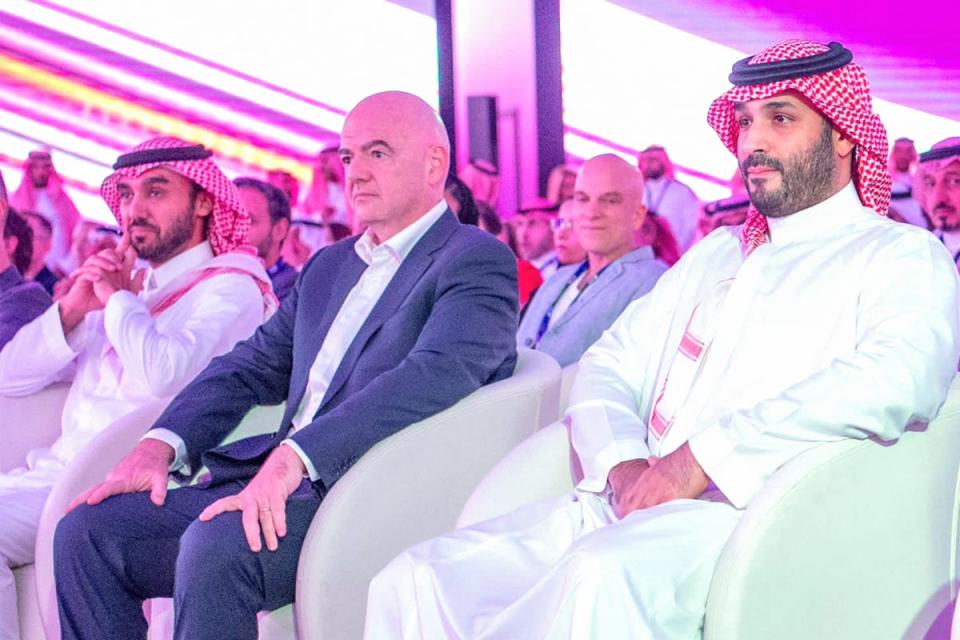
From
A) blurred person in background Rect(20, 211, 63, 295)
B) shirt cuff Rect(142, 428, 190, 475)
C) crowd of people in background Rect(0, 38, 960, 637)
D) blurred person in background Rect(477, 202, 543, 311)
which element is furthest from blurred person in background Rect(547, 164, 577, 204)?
shirt cuff Rect(142, 428, 190, 475)

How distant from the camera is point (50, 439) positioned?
377 cm

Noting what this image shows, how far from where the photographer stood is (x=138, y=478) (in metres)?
2.90

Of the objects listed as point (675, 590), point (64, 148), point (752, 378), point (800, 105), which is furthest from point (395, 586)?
point (64, 148)

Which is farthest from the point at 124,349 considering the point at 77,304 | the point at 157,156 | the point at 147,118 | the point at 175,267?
the point at 147,118

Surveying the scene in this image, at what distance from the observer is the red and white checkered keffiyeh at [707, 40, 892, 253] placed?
8.32ft

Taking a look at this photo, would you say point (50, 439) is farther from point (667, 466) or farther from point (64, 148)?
point (64, 148)

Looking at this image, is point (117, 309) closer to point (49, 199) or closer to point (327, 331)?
point (327, 331)

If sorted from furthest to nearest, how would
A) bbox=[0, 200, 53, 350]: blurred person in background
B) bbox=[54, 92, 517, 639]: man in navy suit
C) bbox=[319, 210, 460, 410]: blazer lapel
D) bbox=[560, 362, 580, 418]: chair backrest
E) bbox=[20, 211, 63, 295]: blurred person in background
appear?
bbox=[20, 211, 63, 295]: blurred person in background < bbox=[0, 200, 53, 350]: blurred person in background < bbox=[560, 362, 580, 418]: chair backrest < bbox=[319, 210, 460, 410]: blazer lapel < bbox=[54, 92, 517, 639]: man in navy suit

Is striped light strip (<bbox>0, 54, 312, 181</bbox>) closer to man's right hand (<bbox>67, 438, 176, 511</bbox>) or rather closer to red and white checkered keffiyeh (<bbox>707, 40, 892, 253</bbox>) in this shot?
man's right hand (<bbox>67, 438, 176, 511</bbox>)

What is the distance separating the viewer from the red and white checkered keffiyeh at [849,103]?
2535 mm

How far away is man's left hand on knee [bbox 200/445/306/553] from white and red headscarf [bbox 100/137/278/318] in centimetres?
111

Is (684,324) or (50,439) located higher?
(684,324)

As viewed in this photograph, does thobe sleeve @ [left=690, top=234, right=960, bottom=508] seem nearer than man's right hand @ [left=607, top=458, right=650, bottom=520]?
Yes

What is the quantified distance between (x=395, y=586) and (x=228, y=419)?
1.01 m
